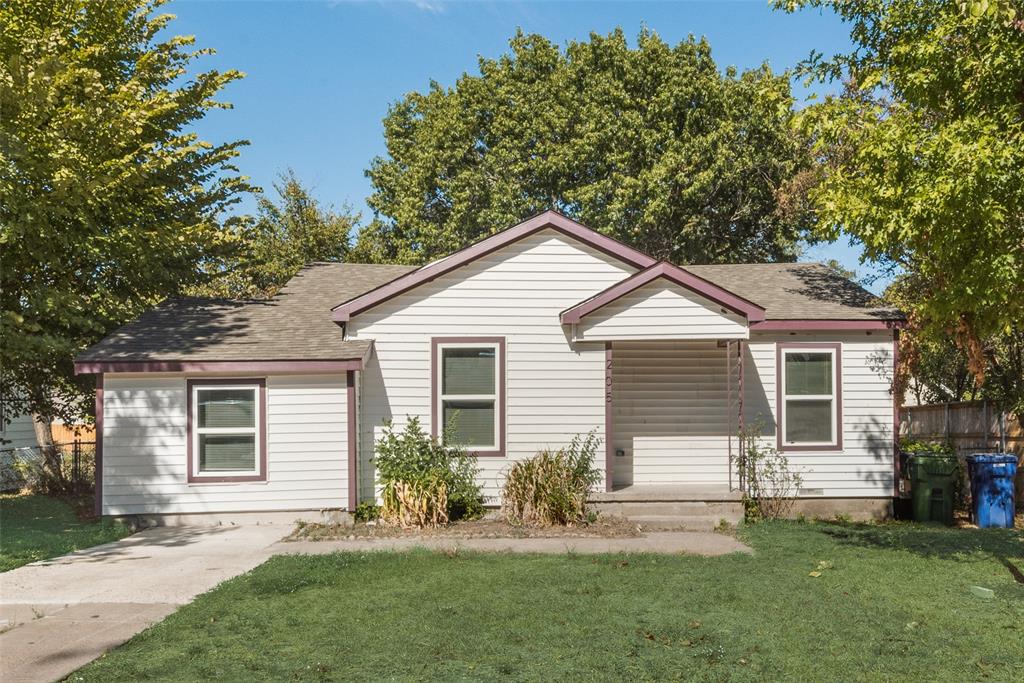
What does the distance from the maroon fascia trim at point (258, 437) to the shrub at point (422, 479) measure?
174 centimetres

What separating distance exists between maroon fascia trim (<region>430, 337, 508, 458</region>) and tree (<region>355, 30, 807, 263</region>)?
14.1 m

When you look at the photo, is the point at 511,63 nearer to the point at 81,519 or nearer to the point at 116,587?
the point at 81,519

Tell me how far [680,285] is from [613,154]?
15.3 meters

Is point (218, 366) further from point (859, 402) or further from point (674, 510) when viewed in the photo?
point (859, 402)

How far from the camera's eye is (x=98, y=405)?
12203mm

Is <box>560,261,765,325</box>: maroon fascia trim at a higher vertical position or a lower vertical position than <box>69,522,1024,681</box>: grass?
higher

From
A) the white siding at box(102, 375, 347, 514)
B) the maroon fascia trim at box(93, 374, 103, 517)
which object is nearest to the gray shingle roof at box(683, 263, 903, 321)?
the white siding at box(102, 375, 347, 514)

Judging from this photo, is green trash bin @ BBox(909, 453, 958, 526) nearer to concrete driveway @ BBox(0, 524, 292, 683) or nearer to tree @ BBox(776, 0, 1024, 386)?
tree @ BBox(776, 0, 1024, 386)

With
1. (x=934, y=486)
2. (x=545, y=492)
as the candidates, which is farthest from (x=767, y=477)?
(x=545, y=492)

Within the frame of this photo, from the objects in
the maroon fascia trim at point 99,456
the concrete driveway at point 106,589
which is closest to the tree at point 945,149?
the concrete driveway at point 106,589

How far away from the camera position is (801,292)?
48.8 feet

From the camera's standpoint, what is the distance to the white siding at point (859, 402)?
1353cm

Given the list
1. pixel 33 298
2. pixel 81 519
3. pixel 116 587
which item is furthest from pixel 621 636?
pixel 33 298

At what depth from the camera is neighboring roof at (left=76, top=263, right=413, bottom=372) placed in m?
12.3
